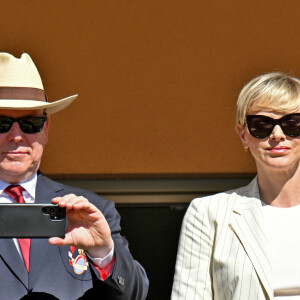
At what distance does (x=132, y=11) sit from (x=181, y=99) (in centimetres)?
50

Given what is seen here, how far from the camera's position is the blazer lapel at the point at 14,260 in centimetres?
321

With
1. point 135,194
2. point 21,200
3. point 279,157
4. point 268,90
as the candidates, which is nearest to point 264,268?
point 279,157

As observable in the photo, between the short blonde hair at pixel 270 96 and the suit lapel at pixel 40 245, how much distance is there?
2.44 feet

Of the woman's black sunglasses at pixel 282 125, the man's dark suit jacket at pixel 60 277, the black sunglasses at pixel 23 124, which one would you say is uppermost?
the woman's black sunglasses at pixel 282 125

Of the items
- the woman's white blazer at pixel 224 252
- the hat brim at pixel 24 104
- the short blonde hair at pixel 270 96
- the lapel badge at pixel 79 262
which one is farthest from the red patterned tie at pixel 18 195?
the short blonde hair at pixel 270 96

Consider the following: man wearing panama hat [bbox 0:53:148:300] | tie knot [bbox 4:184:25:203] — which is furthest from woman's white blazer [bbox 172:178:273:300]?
tie knot [bbox 4:184:25:203]

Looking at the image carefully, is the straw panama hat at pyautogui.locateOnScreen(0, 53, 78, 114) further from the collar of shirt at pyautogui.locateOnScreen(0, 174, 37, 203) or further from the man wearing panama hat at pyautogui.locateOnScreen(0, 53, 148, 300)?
the collar of shirt at pyautogui.locateOnScreen(0, 174, 37, 203)

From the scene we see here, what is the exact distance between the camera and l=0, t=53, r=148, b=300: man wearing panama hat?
9.95ft

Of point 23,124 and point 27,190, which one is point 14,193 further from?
point 23,124

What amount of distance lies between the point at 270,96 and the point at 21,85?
95 centimetres

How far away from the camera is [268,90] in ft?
11.0

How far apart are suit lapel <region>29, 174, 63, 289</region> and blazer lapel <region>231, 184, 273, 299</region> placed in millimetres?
667

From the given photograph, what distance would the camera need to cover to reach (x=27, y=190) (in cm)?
341

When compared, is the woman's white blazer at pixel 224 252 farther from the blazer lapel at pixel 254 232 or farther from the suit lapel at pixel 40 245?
the suit lapel at pixel 40 245
